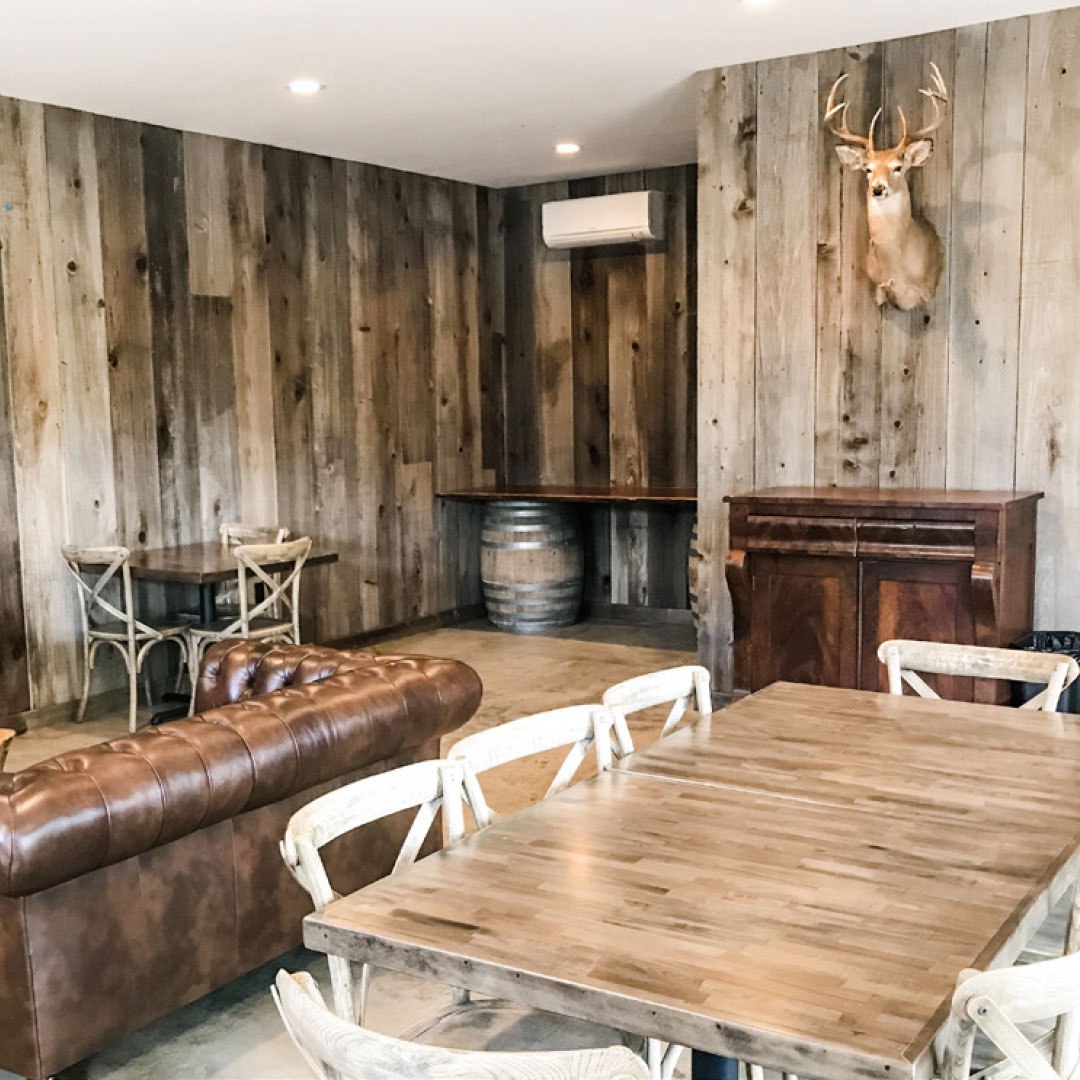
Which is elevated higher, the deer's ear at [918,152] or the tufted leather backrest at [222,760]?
the deer's ear at [918,152]

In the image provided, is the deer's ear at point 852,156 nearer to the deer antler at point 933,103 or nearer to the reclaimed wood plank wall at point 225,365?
the deer antler at point 933,103

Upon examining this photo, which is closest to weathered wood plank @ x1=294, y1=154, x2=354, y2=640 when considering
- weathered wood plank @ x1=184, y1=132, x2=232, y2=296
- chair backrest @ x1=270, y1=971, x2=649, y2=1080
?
weathered wood plank @ x1=184, y1=132, x2=232, y2=296

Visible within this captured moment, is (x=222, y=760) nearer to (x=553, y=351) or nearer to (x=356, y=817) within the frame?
(x=356, y=817)

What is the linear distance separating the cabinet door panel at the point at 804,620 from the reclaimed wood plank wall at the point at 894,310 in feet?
2.22

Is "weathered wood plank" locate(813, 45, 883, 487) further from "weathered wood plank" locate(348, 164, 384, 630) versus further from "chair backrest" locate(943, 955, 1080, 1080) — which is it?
"chair backrest" locate(943, 955, 1080, 1080)

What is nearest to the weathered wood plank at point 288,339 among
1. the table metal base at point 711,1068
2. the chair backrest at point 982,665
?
the chair backrest at point 982,665

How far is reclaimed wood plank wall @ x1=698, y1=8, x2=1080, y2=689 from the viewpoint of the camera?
4676 mm

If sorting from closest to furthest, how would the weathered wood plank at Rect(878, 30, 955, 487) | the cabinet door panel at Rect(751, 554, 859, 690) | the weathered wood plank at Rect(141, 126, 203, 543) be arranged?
the cabinet door panel at Rect(751, 554, 859, 690) < the weathered wood plank at Rect(878, 30, 955, 487) < the weathered wood plank at Rect(141, 126, 203, 543)

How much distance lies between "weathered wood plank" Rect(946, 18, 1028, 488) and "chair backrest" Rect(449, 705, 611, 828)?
2.95 meters

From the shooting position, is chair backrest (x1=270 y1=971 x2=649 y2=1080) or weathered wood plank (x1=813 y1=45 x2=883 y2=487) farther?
weathered wood plank (x1=813 y1=45 x2=883 y2=487)

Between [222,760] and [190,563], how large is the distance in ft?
9.77

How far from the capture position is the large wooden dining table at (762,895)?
1.40 m

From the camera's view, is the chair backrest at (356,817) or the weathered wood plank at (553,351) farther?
the weathered wood plank at (553,351)

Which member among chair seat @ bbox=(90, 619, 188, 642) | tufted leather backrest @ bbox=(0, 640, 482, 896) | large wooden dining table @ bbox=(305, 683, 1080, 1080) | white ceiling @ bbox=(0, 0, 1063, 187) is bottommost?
chair seat @ bbox=(90, 619, 188, 642)
